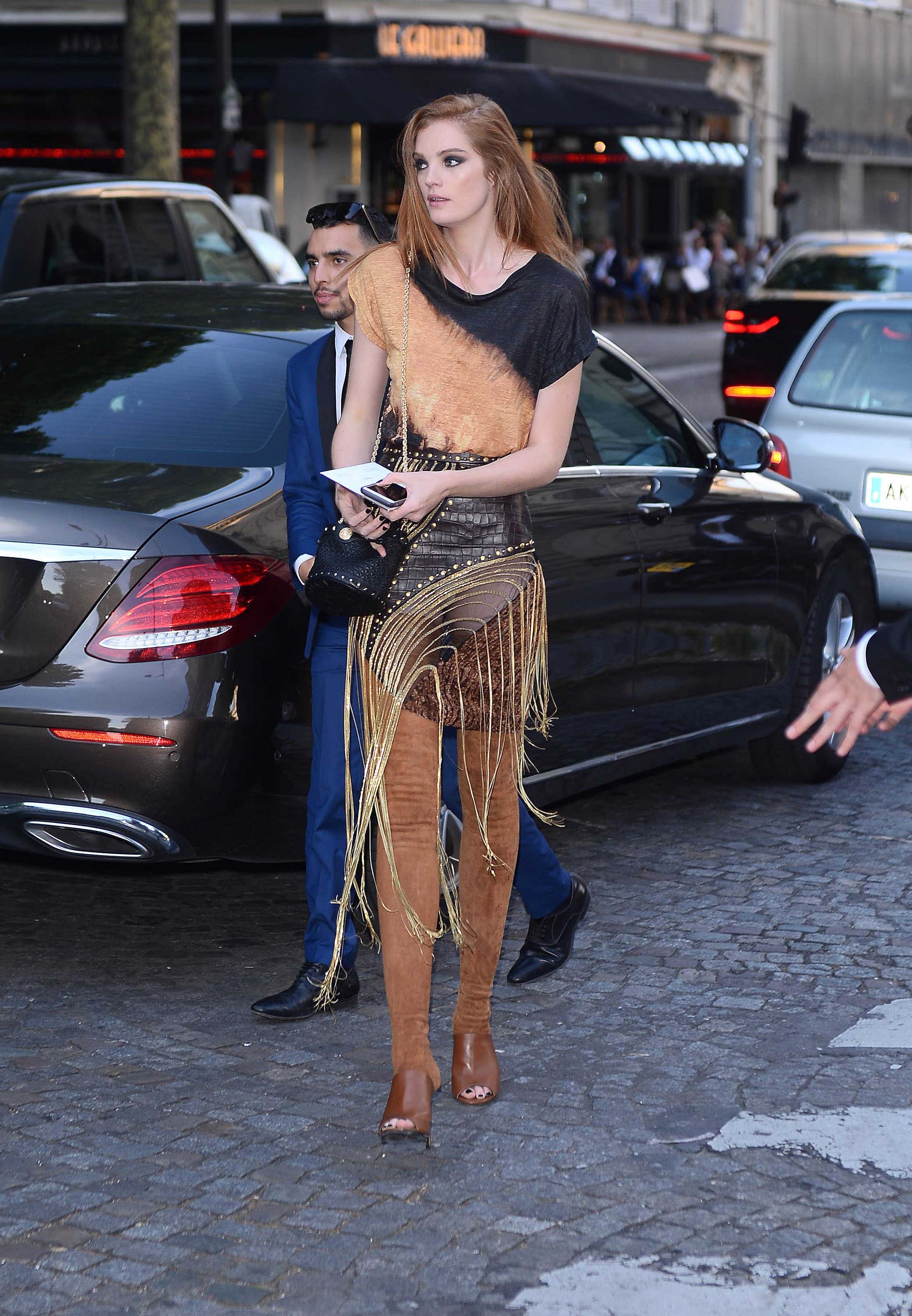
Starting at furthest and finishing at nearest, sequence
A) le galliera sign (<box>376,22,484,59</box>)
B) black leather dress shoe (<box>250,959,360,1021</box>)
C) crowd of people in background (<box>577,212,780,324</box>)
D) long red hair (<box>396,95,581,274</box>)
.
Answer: crowd of people in background (<box>577,212,780,324</box>) < le galliera sign (<box>376,22,484,59</box>) < black leather dress shoe (<box>250,959,360,1021</box>) < long red hair (<box>396,95,581,274</box>)

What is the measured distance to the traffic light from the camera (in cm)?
3294

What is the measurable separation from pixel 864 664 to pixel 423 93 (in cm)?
3052

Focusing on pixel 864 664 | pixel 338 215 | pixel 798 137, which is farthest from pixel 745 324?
pixel 798 137

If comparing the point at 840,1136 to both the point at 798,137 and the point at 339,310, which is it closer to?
the point at 339,310

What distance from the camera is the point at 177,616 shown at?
4.43m

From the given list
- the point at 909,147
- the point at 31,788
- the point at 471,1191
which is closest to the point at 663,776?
the point at 31,788

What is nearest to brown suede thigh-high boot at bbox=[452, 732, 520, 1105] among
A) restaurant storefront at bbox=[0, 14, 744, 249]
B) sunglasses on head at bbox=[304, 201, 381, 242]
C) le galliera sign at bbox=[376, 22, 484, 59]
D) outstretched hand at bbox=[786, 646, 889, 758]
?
outstretched hand at bbox=[786, 646, 889, 758]

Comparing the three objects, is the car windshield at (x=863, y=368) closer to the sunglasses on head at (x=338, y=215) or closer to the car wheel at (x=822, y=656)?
the car wheel at (x=822, y=656)

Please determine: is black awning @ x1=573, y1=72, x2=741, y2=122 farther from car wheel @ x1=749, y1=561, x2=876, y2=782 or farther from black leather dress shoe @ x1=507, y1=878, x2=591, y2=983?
black leather dress shoe @ x1=507, y1=878, x2=591, y2=983

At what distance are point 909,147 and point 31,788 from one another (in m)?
53.1

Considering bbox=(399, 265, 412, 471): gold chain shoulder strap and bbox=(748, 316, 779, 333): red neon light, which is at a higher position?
bbox=(399, 265, 412, 471): gold chain shoulder strap

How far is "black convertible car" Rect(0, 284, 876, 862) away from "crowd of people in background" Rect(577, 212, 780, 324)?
90.5ft

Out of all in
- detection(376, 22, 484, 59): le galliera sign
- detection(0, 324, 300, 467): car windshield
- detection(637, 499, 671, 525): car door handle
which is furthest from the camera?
detection(376, 22, 484, 59): le galliera sign

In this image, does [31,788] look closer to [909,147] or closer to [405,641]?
[405,641]
